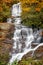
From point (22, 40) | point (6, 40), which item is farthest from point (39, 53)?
point (6, 40)

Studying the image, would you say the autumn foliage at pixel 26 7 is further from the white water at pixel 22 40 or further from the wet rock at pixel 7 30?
the wet rock at pixel 7 30

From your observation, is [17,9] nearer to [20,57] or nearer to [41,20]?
[41,20]

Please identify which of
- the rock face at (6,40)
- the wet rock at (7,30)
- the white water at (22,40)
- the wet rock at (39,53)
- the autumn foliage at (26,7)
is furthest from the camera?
the autumn foliage at (26,7)

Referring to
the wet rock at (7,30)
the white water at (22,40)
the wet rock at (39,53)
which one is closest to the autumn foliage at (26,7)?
the white water at (22,40)

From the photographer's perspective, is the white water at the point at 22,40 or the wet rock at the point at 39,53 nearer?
the wet rock at the point at 39,53

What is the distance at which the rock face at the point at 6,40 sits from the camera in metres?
13.2

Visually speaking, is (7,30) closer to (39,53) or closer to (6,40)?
(6,40)

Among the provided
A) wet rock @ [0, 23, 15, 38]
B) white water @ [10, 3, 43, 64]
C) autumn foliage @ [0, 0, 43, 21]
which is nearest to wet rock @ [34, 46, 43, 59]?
white water @ [10, 3, 43, 64]

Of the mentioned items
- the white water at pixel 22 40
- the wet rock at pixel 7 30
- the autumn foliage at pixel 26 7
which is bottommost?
the white water at pixel 22 40

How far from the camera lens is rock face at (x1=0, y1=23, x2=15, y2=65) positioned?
43.4 ft

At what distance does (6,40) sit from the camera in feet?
46.7

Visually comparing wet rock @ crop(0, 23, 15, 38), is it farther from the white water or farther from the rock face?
the white water

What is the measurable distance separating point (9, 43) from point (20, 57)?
5.32ft

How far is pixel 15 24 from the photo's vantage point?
53.1 ft
